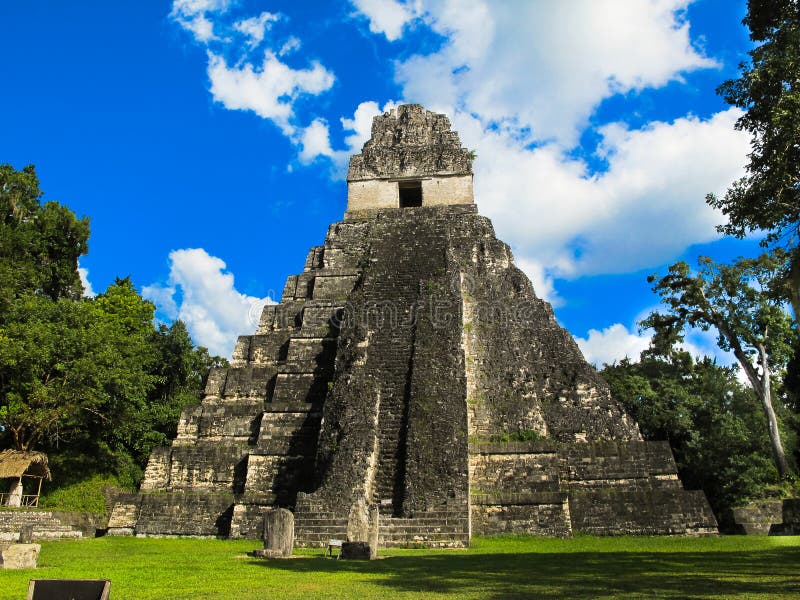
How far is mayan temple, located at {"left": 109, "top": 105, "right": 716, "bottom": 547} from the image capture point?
1217 centimetres

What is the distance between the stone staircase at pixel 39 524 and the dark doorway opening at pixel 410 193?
14.8m

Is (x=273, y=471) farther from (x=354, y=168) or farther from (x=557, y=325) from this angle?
(x=354, y=168)

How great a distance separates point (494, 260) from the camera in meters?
19.2

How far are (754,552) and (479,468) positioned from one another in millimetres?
5618

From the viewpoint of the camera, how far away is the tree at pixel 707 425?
21.5 m

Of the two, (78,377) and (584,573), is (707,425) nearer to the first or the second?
(584,573)

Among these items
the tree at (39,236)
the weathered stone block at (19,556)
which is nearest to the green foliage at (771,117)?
the weathered stone block at (19,556)

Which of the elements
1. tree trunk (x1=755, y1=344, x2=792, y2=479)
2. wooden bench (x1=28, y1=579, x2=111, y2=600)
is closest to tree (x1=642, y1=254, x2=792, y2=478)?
tree trunk (x1=755, y1=344, x2=792, y2=479)

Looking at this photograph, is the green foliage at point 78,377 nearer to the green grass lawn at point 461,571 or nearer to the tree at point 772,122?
the green grass lawn at point 461,571

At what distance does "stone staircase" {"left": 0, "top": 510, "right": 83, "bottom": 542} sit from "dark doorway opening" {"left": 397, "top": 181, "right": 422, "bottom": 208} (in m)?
14.8

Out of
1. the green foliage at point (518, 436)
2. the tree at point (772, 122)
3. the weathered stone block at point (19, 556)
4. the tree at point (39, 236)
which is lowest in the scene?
the weathered stone block at point (19, 556)

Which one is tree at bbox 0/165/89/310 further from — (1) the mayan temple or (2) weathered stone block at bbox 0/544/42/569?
(2) weathered stone block at bbox 0/544/42/569

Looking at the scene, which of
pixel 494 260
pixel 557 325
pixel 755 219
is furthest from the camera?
pixel 494 260

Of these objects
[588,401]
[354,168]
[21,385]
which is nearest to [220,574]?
[588,401]
